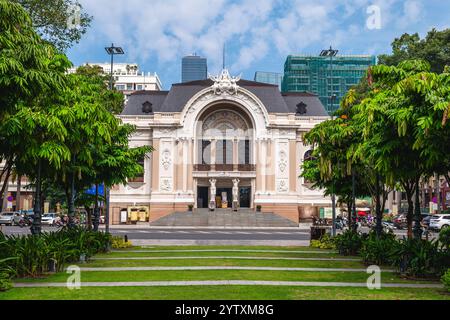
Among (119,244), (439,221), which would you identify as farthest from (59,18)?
(439,221)

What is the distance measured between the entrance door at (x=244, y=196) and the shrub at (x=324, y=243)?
3740cm

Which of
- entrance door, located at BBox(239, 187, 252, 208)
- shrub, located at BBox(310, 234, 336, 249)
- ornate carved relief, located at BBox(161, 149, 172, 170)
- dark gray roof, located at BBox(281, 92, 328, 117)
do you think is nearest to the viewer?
shrub, located at BBox(310, 234, 336, 249)

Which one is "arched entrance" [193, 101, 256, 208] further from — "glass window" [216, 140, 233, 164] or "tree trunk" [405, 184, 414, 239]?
"tree trunk" [405, 184, 414, 239]

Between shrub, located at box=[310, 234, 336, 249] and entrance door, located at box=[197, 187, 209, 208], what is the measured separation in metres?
37.7

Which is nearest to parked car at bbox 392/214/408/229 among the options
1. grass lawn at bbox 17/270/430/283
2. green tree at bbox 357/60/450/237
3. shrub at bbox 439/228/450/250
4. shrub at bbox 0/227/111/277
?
shrub at bbox 439/228/450/250

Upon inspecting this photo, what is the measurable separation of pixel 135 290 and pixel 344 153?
14.2 metres

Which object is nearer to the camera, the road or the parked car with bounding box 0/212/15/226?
the road

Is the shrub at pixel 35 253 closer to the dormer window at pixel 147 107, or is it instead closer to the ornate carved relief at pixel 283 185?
the ornate carved relief at pixel 283 185

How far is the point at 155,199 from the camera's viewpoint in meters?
65.2

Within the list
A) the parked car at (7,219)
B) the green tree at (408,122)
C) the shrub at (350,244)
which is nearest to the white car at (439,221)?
the shrub at (350,244)

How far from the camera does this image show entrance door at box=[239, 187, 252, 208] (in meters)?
67.9

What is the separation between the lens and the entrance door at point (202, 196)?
67375 millimetres
